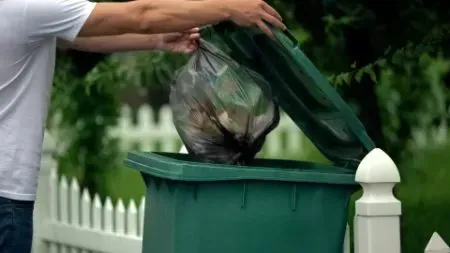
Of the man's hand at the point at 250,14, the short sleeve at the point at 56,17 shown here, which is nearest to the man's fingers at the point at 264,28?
the man's hand at the point at 250,14

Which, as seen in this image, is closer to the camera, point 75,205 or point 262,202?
point 262,202

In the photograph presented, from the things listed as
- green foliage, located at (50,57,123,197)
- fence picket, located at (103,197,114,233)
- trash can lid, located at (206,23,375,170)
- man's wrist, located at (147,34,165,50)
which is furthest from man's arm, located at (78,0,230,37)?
green foliage, located at (50,57,123,197)

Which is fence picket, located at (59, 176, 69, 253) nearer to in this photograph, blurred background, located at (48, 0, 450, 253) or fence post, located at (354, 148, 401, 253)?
blurred background, located at (48, 0, 450, 253)

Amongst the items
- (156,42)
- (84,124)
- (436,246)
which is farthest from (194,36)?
(84,124)

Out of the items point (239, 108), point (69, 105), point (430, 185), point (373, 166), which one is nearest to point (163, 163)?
point (239, 108)

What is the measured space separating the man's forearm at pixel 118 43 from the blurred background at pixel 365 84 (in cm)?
77

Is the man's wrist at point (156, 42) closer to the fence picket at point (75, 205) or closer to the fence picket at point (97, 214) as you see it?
the fence picket at point (97, 214)

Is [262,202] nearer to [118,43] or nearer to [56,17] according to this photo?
[56,17]

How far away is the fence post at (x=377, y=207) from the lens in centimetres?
329

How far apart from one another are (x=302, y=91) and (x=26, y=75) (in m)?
0.93

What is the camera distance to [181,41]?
152 inches

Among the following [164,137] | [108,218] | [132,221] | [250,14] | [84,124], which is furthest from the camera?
[164,137]

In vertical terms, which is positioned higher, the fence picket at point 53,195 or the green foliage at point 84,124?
the green foliage at point 84,124

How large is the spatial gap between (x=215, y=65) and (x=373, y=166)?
2.32 ft
